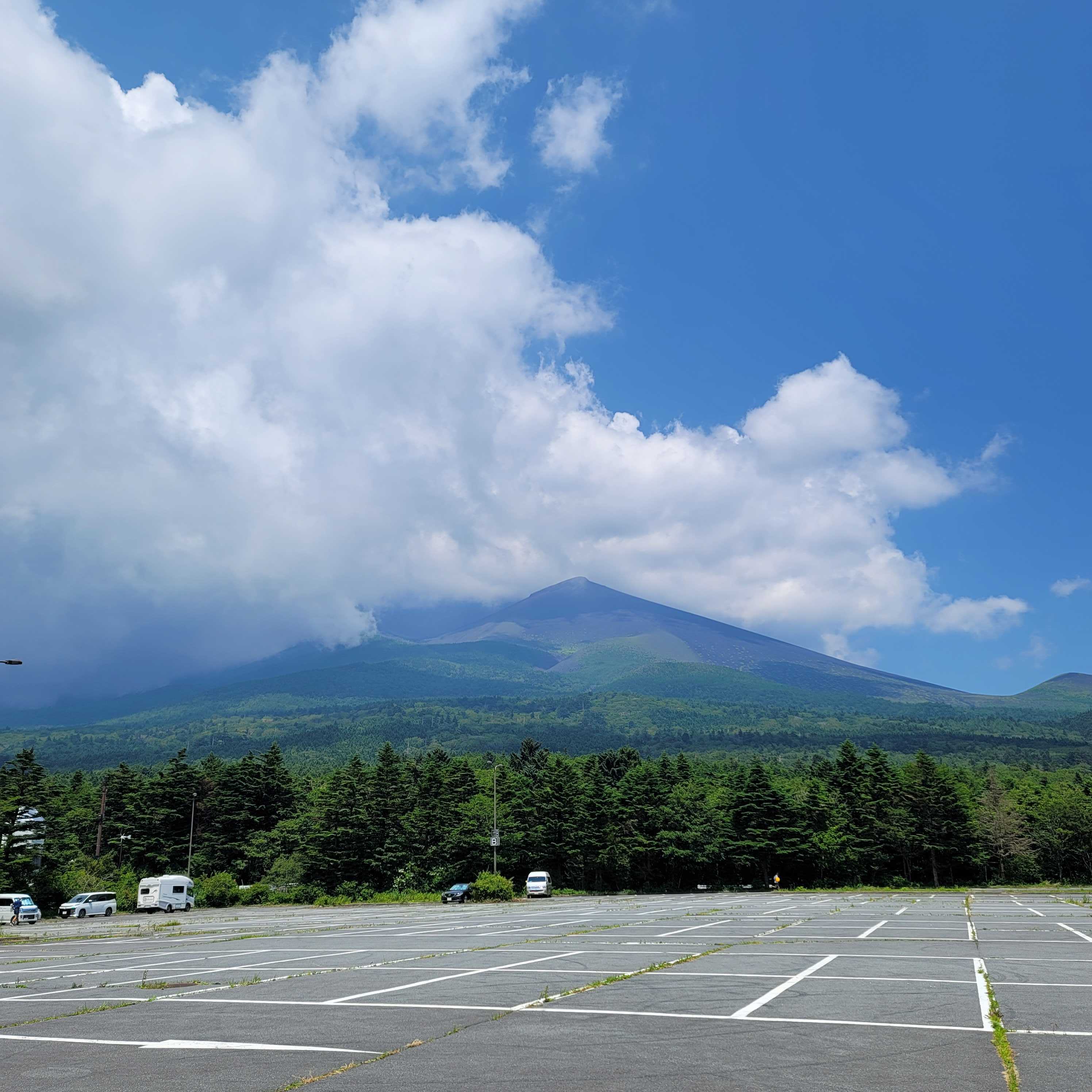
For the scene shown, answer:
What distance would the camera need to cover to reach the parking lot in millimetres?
7254

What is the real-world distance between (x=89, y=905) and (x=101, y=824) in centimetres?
2300

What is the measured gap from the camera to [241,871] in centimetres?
7112

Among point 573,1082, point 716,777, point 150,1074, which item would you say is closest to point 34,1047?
point 150,1074

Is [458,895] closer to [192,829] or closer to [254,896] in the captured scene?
[254,896]

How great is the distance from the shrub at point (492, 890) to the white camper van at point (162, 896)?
17620 mm

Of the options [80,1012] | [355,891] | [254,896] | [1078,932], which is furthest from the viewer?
[355,891]

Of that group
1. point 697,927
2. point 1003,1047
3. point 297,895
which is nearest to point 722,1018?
point 1003,1047

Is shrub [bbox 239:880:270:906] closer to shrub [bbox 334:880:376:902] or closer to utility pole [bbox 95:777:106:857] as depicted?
shrub [bbox 334:880:376:902]

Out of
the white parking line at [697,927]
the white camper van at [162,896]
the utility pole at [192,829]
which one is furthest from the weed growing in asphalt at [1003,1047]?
the utility pole at [192,829]

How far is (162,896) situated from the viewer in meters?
49.3

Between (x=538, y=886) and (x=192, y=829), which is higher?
(x=192, y=829)

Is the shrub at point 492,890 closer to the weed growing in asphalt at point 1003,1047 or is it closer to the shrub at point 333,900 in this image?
the shrub at point 333,900

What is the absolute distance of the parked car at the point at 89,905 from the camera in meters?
44.1

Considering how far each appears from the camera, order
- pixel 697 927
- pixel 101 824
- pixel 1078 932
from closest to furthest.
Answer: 1. pixel 1078 932
2. pixel 697 927
3. pixel 101 824
